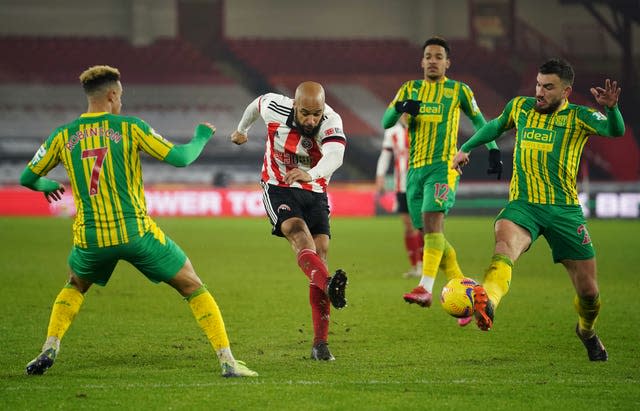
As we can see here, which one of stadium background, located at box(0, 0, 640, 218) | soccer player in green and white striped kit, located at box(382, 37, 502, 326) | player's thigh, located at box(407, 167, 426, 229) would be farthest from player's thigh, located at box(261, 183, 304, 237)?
stadium background, located at box(0, 0, 640, 218)

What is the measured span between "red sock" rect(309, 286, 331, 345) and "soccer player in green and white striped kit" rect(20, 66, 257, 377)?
0.94m

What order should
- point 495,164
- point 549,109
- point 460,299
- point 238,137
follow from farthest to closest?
point 495,164 → point 238,137 → point 549,109 → point 460,299

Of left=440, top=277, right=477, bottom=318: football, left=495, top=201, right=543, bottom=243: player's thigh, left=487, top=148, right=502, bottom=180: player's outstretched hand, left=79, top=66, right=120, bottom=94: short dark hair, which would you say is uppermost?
left=79, top=66, right=120, bottom=94: short dark hair

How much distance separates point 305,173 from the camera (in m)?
6.95

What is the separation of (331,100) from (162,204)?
9576 mm

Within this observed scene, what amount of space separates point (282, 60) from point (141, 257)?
3090 centimetres

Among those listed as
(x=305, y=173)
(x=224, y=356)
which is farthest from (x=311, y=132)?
(x=224, y=356)

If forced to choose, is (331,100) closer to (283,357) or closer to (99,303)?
(99,303)

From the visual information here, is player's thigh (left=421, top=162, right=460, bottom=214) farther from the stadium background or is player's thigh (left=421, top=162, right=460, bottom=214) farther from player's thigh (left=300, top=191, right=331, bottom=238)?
the stadium background

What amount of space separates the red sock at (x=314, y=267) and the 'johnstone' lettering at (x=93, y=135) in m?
1.57

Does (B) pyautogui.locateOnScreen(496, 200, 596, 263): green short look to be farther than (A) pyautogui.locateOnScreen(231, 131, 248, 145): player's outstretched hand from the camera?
No

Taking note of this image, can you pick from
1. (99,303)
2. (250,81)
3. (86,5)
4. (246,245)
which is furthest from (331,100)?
(99,303)

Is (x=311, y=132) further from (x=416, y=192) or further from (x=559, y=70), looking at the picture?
(x=416, y=192)

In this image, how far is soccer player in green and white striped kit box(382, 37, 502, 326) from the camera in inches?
372
